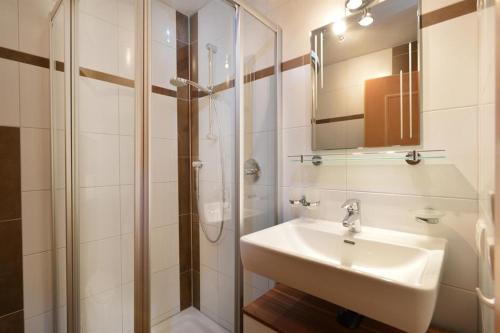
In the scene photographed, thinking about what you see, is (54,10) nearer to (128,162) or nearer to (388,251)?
(128,162)

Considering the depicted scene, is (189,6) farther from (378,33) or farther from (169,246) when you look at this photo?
(169,246)

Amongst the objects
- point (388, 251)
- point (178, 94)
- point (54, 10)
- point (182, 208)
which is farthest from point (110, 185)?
point (388, 251)

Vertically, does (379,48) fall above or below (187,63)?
below

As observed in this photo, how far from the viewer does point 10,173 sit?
3.75ft

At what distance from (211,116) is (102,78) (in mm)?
608

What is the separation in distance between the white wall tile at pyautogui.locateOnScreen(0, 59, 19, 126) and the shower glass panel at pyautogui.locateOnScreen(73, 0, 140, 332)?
250 mm

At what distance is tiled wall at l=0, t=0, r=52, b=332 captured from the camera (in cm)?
114

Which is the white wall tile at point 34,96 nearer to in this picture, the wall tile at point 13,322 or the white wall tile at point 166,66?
the white wall tile at point 166,66

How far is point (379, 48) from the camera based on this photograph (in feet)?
3.51

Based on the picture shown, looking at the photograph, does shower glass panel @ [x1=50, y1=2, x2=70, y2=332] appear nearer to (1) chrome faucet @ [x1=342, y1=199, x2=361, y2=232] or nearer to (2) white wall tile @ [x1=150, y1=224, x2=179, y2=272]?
(2) white wall tile @ [x1=150, y1=224, x2=179, y2=272]

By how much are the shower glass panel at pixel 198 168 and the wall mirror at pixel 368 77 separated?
0.50 metres

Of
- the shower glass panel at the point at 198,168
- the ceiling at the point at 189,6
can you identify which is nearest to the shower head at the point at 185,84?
the shower glass panel at the point at 198,168

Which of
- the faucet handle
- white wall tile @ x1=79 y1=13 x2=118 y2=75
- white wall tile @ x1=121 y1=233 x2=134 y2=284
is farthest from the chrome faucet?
white wall tile @ x1=79 y1=13 x2=118 y2=75

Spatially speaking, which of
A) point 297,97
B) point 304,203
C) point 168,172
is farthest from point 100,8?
point 304,203
